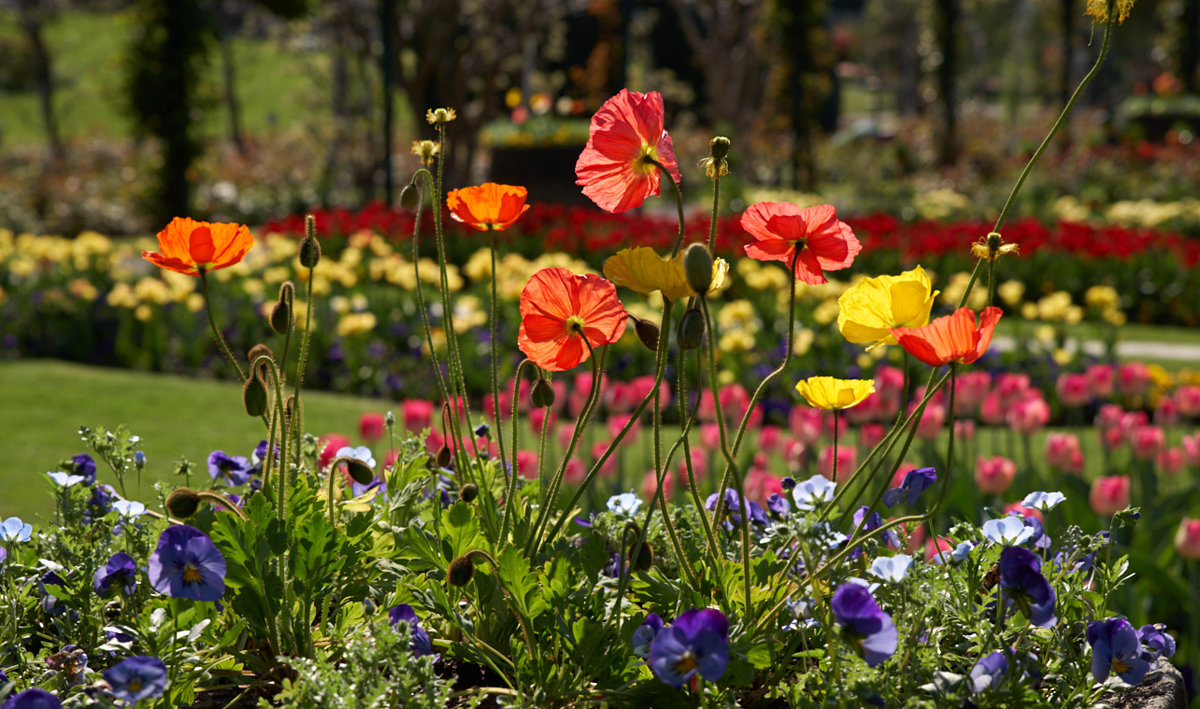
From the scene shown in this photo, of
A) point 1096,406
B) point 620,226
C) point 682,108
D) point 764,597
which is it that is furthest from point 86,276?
point 682,108

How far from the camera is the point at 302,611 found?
1139 mm

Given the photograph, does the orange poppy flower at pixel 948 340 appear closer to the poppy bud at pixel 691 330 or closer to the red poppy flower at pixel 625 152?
the poppy bud at pixel 691 330

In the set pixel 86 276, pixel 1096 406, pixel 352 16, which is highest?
pixel 352 16

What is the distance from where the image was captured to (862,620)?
91 cm

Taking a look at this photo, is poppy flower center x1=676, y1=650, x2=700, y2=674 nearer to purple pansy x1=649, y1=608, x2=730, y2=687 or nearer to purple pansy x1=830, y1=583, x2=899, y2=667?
purple pansy x1=649, y1=608, x2=730, y2=687

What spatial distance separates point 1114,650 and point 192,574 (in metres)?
0.91

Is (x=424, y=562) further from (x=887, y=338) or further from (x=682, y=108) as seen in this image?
(x=682, y=108)

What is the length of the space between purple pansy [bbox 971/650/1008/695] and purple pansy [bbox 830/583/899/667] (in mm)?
131

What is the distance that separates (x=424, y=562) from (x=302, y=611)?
0.14m

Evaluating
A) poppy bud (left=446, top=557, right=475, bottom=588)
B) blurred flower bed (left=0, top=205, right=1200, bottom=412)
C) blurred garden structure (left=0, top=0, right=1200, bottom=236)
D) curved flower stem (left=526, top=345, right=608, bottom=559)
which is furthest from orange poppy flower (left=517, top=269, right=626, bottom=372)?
blurred garden structure (left=0, top=0, right=1200, bottom=236)

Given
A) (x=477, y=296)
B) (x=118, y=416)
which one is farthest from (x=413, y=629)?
(x=477, y=296)

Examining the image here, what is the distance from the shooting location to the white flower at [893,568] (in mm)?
997

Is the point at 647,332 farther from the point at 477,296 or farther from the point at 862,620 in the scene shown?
the point at 477,296

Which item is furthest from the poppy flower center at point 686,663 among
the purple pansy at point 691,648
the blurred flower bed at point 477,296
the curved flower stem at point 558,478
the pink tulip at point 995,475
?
the blurred flower bed at point 477,296
